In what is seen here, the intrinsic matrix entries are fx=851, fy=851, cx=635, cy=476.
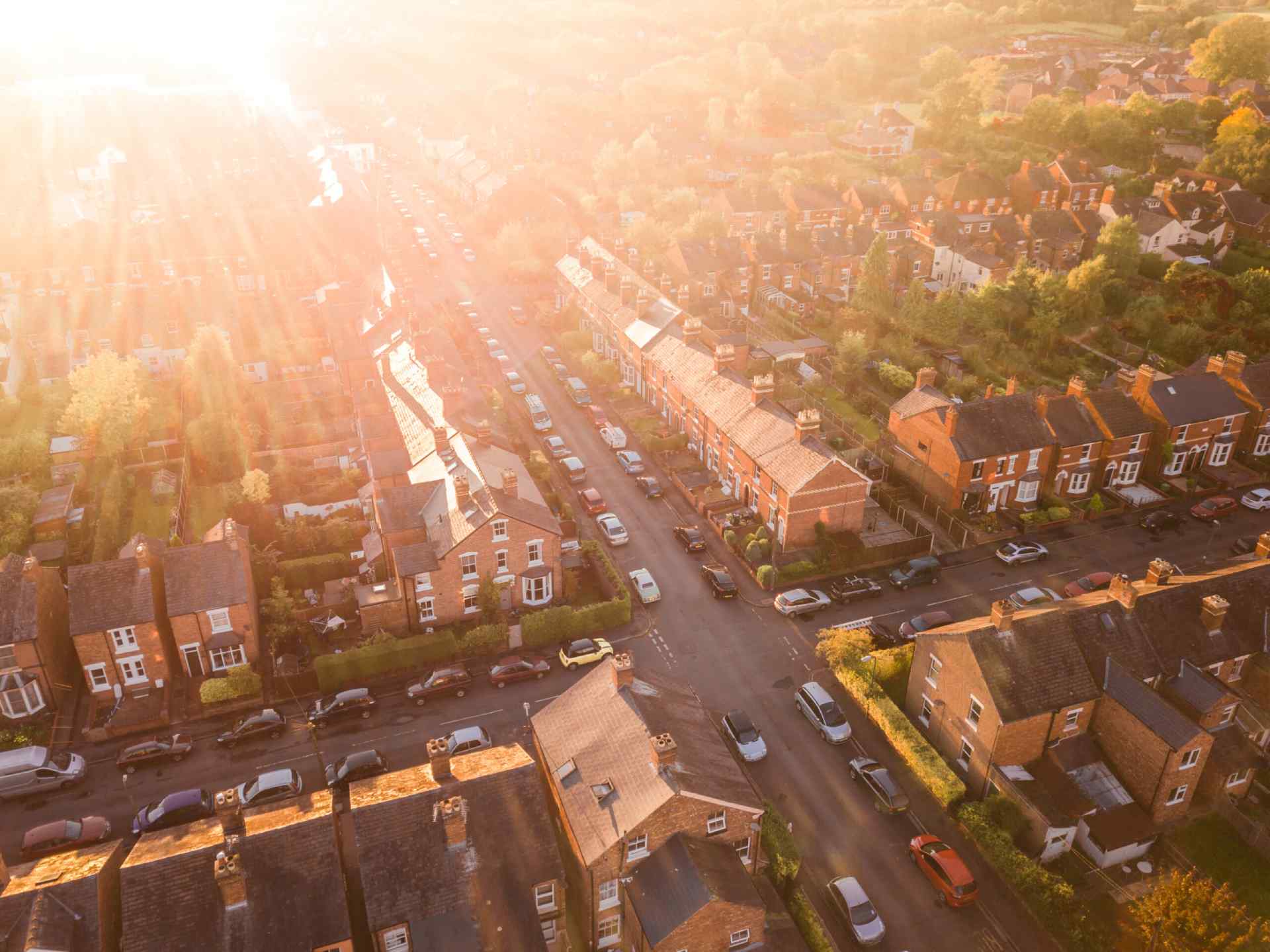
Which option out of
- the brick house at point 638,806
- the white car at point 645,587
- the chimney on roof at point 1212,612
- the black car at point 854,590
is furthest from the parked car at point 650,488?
the chimney on roof at point 1212,612

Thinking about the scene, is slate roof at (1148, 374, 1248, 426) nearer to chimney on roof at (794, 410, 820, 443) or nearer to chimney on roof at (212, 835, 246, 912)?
chimney on roof at (794, 410, 820, 443)

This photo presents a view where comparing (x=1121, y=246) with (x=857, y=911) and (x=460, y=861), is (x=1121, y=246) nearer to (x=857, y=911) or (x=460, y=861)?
(x=857, y=911)

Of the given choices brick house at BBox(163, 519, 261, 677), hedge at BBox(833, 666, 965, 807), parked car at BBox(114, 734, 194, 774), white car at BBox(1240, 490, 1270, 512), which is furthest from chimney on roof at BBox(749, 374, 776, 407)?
parked car at BBox(114, 734, 194, 774)

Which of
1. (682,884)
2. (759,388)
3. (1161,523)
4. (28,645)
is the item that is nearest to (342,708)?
(28,645)

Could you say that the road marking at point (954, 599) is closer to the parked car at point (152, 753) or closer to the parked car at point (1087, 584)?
the parked car at point (1087, 584)

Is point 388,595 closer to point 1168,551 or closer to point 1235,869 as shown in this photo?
point 1235,869

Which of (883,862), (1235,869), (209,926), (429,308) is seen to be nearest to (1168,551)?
(1235,869)
